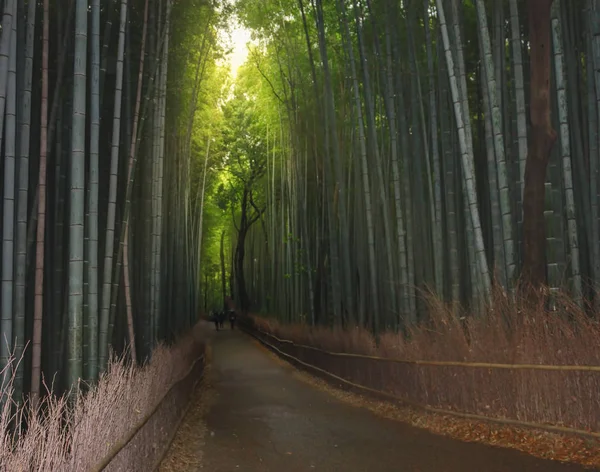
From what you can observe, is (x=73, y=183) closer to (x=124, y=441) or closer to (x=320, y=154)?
(x=124, y=441)

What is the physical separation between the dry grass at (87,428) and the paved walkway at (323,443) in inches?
25.4

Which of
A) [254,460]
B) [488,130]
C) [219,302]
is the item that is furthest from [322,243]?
[219,302]

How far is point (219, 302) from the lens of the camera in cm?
4366

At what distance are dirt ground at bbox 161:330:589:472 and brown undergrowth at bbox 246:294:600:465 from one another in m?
0.32

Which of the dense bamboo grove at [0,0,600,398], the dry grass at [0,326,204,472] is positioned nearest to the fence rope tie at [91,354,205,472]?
the dry grass at [0,326,204,472]

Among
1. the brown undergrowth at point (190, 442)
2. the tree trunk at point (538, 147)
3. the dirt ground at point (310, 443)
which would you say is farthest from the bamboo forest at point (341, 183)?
the dirt ground at point (310, 443)

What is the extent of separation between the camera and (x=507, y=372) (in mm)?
4504

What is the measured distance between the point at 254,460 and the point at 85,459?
1829mm

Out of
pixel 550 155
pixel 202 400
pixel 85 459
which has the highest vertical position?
pixel 550 155

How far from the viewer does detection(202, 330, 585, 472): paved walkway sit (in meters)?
3.82

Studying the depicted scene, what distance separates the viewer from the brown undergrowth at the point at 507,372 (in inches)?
154

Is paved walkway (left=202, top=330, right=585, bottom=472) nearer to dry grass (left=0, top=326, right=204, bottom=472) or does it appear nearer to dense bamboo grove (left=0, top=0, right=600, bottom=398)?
dry grass (left=0, top=326, right=204, bottom=472)

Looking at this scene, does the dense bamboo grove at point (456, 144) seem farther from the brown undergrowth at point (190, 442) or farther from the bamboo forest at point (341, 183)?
the brown undergrowth at point (190, 442)

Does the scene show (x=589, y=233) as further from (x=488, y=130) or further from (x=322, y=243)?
(x=322, y=243)
